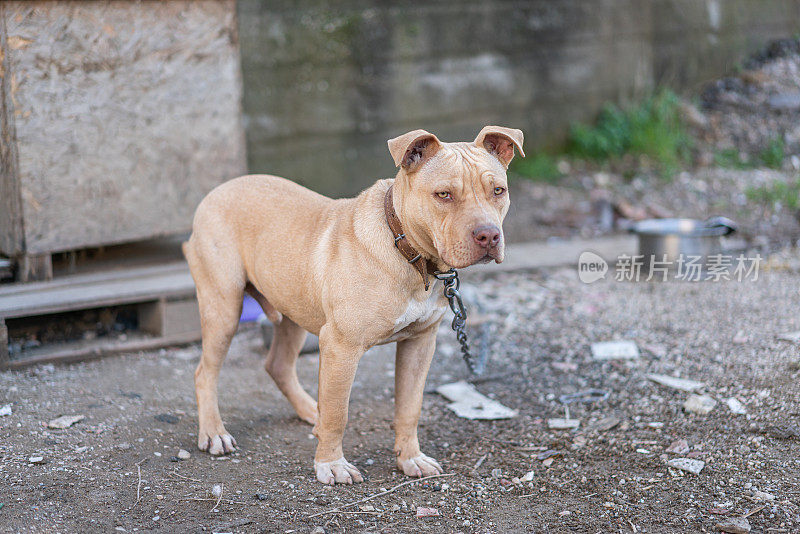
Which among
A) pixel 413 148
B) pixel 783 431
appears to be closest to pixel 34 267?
pixel 413 148

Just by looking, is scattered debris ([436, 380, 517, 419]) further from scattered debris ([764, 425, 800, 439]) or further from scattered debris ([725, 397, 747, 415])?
scattered debris ([764, 425, 800, 439])

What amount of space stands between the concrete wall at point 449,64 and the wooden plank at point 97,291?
7.23 feet

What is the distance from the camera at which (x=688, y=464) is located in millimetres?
3738

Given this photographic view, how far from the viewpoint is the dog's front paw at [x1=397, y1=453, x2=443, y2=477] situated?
3721mm

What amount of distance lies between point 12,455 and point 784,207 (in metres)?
7.27

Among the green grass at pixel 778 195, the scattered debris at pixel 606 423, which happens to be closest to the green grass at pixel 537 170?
the green grass at pixel 778 195

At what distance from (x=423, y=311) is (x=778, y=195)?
6.06 m

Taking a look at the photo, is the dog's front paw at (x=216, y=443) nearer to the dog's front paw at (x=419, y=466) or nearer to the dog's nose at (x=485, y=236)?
the dog's front paw at (x=419, y=466)

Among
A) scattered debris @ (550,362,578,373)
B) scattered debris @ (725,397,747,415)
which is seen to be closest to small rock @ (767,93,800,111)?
scattered debris @ (550,362,578,373)

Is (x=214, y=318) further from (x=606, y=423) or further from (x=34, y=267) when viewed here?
(x=606, y=423)

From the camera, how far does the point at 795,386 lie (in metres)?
4.48

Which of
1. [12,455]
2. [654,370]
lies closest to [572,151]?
[654,370]

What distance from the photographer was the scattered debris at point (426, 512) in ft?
11.1

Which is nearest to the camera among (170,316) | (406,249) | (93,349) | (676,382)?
(406,249)
